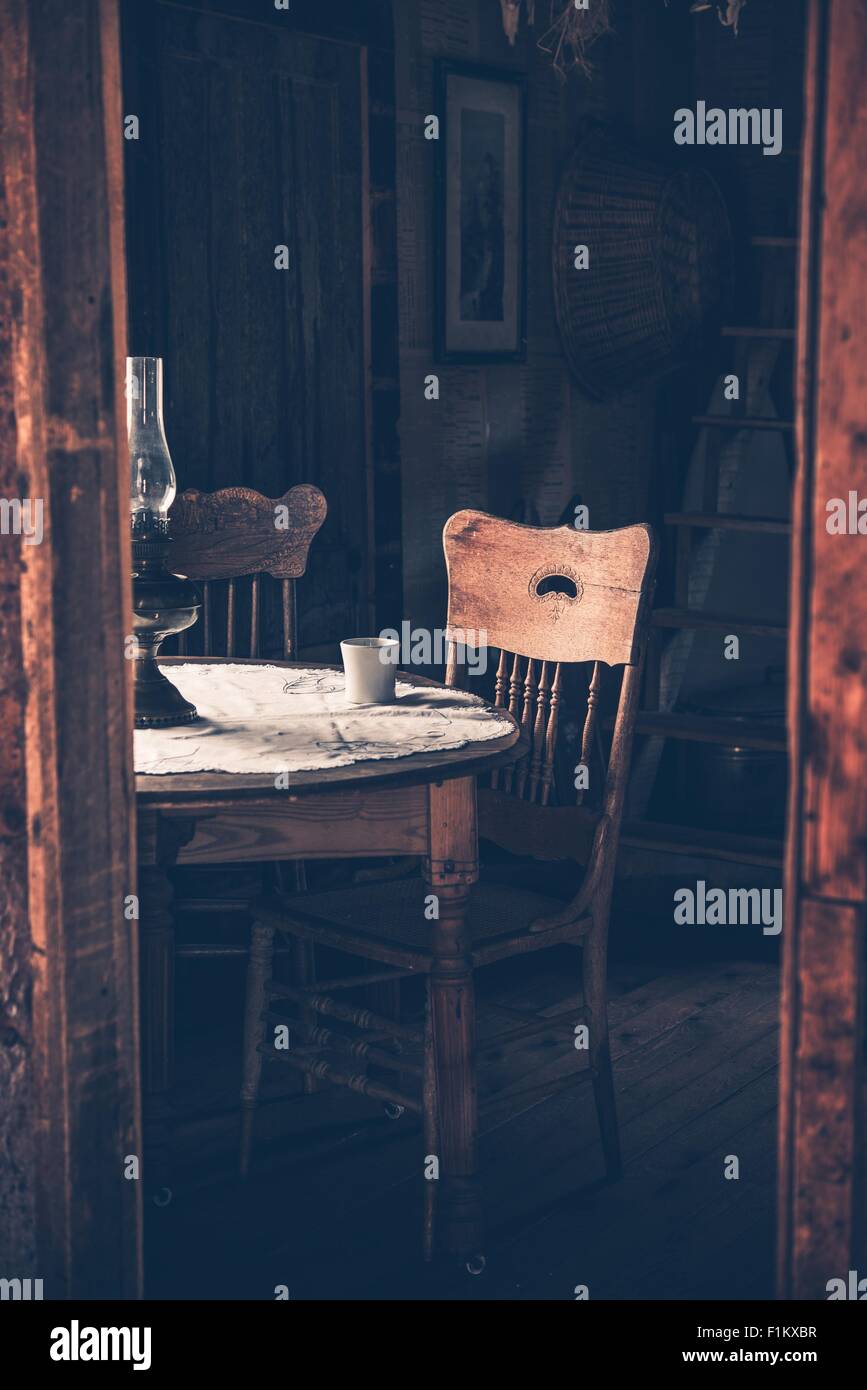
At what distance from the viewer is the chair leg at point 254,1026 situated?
2.76 m

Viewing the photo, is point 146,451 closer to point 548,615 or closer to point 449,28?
point 548,615

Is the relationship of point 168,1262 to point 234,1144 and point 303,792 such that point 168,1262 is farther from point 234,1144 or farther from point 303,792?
point 303,792

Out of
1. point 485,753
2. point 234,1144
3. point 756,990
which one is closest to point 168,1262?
point 234,1144

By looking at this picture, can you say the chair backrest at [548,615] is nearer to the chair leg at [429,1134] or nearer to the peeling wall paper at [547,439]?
the chair leg at [429,1134]

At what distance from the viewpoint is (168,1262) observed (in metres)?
2.52

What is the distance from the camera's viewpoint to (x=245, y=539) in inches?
126

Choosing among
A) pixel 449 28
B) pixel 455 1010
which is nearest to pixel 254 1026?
pixel 455 1010

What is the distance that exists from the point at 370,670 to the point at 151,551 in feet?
1.24

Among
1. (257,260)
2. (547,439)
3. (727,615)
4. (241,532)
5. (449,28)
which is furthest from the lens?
(547,439)

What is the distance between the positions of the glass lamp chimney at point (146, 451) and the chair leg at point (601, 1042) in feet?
3.08

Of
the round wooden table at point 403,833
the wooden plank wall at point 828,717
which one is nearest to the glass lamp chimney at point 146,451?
the round wooden table at point 403,833

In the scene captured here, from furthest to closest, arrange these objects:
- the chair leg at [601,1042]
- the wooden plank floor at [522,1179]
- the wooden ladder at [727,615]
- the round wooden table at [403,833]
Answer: the wooden ladder at [727,615]
the chair leg at [601,1042]
the wooden plank floor at [522,1179]
the round wooden table at [403,833]

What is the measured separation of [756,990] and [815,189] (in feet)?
8.32

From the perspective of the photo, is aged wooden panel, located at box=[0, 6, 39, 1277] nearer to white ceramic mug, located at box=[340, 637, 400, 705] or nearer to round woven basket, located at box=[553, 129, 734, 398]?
white ceramic mug, located at box=[340, 637, 400, 705]
